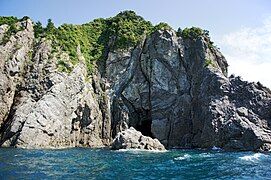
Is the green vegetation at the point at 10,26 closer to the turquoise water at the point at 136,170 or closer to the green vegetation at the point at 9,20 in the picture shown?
the green vegetation at the point at 9,20

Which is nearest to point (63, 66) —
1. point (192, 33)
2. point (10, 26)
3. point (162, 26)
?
point (10, 26)

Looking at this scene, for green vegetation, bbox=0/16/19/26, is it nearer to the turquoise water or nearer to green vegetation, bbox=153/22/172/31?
green vegetation, bbox=153/22/172/31

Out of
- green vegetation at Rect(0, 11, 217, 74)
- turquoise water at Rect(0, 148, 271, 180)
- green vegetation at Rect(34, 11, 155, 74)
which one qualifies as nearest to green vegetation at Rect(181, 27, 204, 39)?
green vegetation at Rect(0, 11, 217, 74)

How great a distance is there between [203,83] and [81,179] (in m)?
55.9

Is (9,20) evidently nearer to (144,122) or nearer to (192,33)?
(144,122)

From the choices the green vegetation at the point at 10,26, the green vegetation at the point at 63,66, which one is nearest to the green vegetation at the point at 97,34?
the green vegetation at the point at 63,66

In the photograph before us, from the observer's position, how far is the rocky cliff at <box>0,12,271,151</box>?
67.7 metres

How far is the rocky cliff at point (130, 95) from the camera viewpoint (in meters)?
67.7

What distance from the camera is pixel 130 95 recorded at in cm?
8500

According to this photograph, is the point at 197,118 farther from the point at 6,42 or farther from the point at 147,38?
the point at 6,42

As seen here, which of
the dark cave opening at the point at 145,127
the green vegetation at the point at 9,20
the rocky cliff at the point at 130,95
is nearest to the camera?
the rocky cliff at the point at 130,95

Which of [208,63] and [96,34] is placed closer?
[208,63]

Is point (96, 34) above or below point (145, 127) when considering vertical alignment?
above

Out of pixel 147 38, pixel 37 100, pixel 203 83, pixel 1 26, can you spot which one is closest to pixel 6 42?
pixel 1 26
